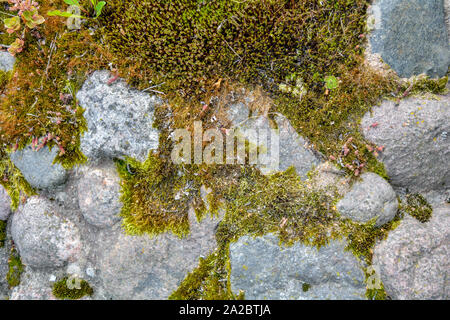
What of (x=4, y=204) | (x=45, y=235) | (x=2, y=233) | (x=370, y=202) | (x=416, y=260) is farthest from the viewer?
(x=2, y=233)

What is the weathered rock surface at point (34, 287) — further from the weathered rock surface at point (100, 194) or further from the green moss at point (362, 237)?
the green moss at point (362, 237)

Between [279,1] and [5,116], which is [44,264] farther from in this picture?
[279,1]

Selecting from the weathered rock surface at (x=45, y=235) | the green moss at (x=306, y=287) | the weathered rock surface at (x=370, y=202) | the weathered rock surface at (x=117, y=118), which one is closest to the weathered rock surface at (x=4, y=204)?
the weathered rock surface at (x=45, y=235)

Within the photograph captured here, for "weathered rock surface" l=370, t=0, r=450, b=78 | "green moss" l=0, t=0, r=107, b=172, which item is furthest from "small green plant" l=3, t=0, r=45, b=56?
"weathered rock surface" l=370, t=0, r=450, b=78

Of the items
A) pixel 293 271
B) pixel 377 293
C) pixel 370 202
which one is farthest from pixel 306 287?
pixel 370 202

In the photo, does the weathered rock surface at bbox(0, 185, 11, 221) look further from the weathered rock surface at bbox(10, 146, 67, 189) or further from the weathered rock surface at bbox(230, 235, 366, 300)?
the weathered rock surface at bbox(230, 235, 366, 300)

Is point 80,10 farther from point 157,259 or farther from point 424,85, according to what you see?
point 424,85

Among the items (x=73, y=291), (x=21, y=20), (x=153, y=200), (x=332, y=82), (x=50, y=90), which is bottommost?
(x=73, y=291)
